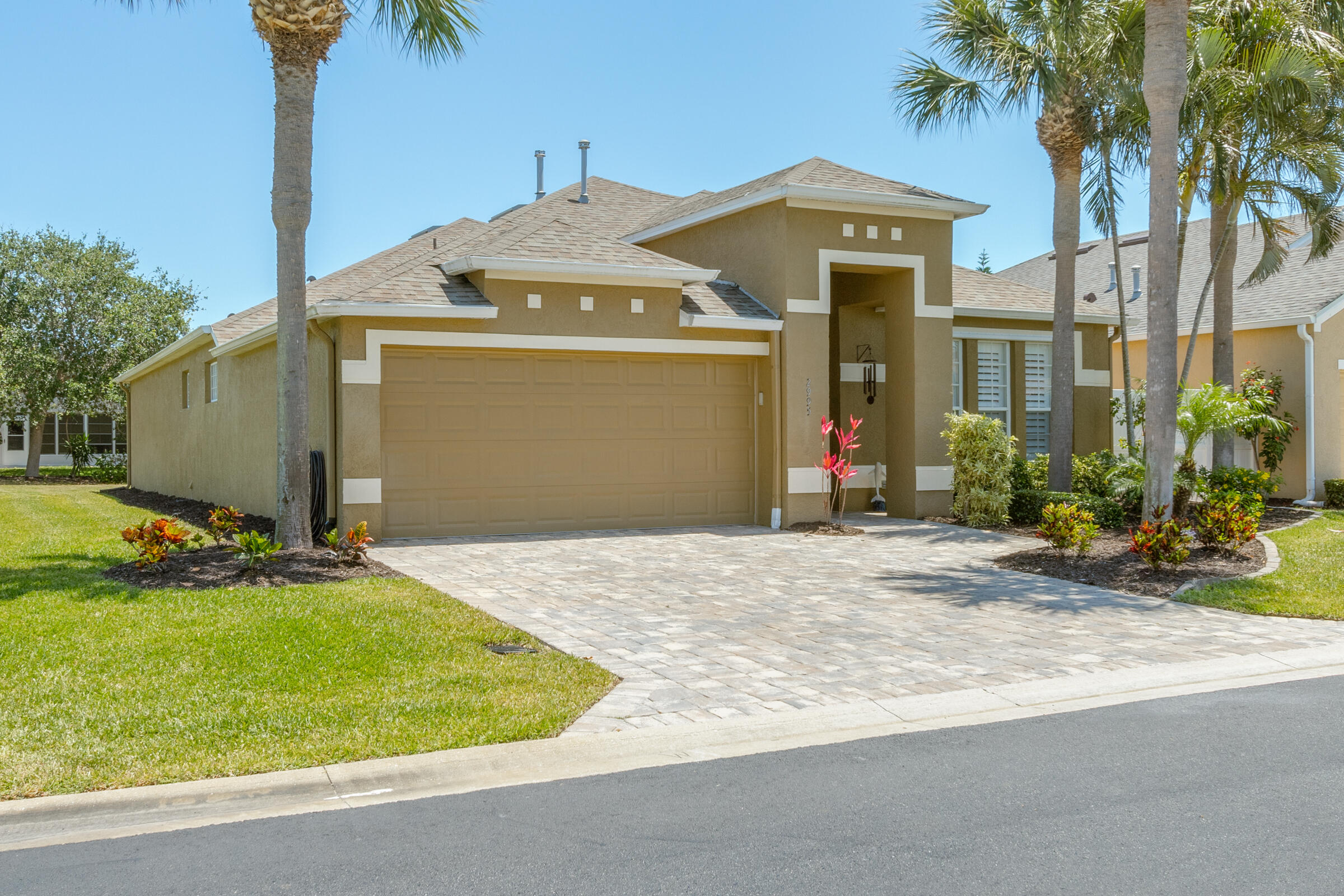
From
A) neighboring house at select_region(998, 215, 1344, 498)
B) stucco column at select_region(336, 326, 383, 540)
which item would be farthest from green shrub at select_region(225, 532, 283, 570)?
neighboring house at select_region(998, 215, 1344, 498)

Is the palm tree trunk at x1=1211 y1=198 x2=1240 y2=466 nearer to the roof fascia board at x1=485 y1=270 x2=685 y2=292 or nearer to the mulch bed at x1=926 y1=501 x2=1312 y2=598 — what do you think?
the mulch bed at x1=926 y1=501 x2=1312 y2=598

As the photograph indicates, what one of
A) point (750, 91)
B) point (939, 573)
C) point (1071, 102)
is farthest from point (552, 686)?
point (750, 91)

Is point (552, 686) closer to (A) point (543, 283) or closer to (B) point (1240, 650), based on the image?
(B) point (1240, 650)

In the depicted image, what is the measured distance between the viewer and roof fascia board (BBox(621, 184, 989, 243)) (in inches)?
603

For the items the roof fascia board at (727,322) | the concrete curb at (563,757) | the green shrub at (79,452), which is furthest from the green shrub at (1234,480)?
the green shrub at (79,452)

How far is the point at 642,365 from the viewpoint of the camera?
15359 millimetres

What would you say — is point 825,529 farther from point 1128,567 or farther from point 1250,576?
point 1250,576

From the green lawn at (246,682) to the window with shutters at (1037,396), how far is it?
42.6 feet

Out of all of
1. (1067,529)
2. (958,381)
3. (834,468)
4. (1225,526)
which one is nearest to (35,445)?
(834,468)

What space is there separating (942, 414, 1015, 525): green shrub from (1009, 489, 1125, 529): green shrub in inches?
13.4

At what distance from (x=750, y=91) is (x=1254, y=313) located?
1035cm

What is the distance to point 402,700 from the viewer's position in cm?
614

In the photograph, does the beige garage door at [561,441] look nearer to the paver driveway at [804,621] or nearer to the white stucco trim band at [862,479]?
the white stucco trim band at [862,479]

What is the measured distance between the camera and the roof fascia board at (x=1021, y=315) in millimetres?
18062
